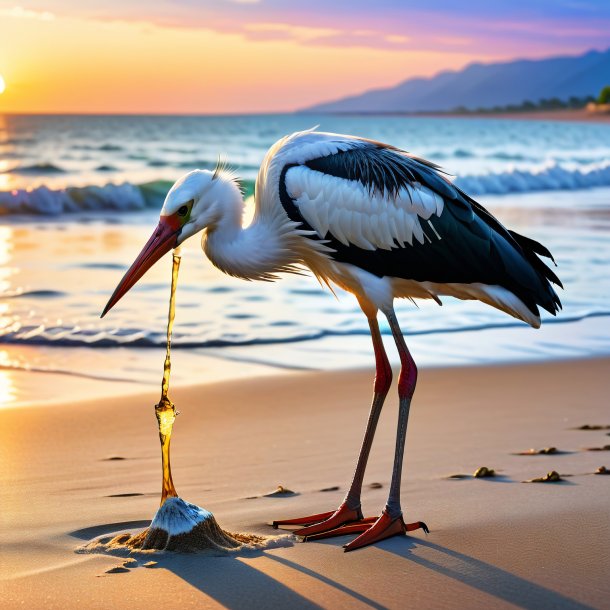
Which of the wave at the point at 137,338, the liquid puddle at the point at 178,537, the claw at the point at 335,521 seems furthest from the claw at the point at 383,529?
the wave at the point at 137,338

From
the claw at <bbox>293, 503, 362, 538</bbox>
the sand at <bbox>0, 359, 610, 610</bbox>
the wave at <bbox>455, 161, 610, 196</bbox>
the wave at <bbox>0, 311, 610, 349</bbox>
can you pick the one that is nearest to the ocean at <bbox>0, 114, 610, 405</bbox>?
the wave at <bbox>0, 311, 610, 349</bbox>

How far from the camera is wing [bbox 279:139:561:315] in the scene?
5.11 meters

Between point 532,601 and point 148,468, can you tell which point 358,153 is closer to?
point 148,468

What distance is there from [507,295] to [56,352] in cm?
459

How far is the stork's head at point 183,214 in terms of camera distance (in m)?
5.01

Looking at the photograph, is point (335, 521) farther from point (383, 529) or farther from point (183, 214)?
point (183, 214)

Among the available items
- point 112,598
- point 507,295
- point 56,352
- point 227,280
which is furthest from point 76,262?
point 112,598

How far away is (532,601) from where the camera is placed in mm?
3682

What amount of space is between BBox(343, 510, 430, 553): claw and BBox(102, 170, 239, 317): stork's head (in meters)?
1.48

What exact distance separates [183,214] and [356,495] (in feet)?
4.85

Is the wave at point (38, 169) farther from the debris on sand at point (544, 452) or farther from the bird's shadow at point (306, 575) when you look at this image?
the bird's shadow at point (306, 575)

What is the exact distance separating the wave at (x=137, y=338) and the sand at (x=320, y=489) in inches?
52.8

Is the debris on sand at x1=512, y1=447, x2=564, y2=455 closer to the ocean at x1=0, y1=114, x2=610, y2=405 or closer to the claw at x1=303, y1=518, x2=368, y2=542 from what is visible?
the ocean at x1=0, y1=114, x2=610, y2=405

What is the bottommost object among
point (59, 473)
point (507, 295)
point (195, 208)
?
point (59, 473)
